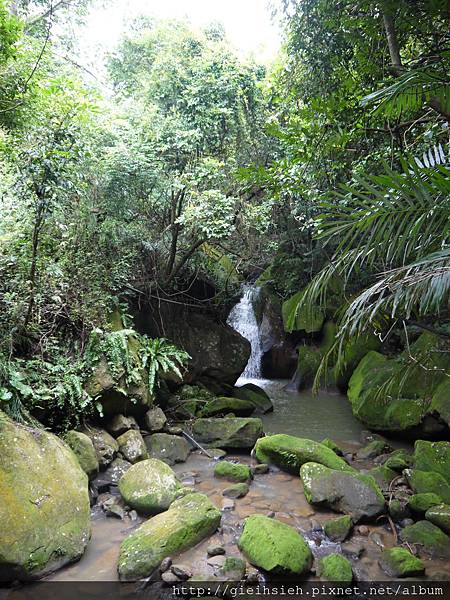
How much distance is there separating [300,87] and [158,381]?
5.16m

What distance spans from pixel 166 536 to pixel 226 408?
4137 millimetres

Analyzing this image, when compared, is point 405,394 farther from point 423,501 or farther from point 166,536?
point 166,536

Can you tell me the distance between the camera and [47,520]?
3697 mm

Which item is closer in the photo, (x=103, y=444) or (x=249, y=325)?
(x=103, y=444)

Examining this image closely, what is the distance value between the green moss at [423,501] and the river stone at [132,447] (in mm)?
3514

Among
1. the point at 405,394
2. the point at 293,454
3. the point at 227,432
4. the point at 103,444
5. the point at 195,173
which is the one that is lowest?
the point at 103,444

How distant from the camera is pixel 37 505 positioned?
146 inches

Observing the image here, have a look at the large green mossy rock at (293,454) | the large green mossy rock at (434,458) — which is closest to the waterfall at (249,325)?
the large green mossy rock at (293,454)

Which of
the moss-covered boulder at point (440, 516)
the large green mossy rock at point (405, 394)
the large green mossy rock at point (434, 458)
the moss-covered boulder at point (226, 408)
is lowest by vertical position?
the moss-covered boulder at point (226, 408)

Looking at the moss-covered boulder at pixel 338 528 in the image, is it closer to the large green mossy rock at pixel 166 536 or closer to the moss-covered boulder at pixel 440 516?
the moss-covered boulder at pixel 440 516

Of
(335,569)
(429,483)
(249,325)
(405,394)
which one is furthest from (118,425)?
(249,325)

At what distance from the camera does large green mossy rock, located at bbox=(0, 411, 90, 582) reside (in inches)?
135

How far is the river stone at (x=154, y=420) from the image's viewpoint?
654cm

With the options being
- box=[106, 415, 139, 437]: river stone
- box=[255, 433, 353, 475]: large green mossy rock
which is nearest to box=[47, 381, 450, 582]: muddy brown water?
box=[255, 433, 353, 475]: large green mossy rock
